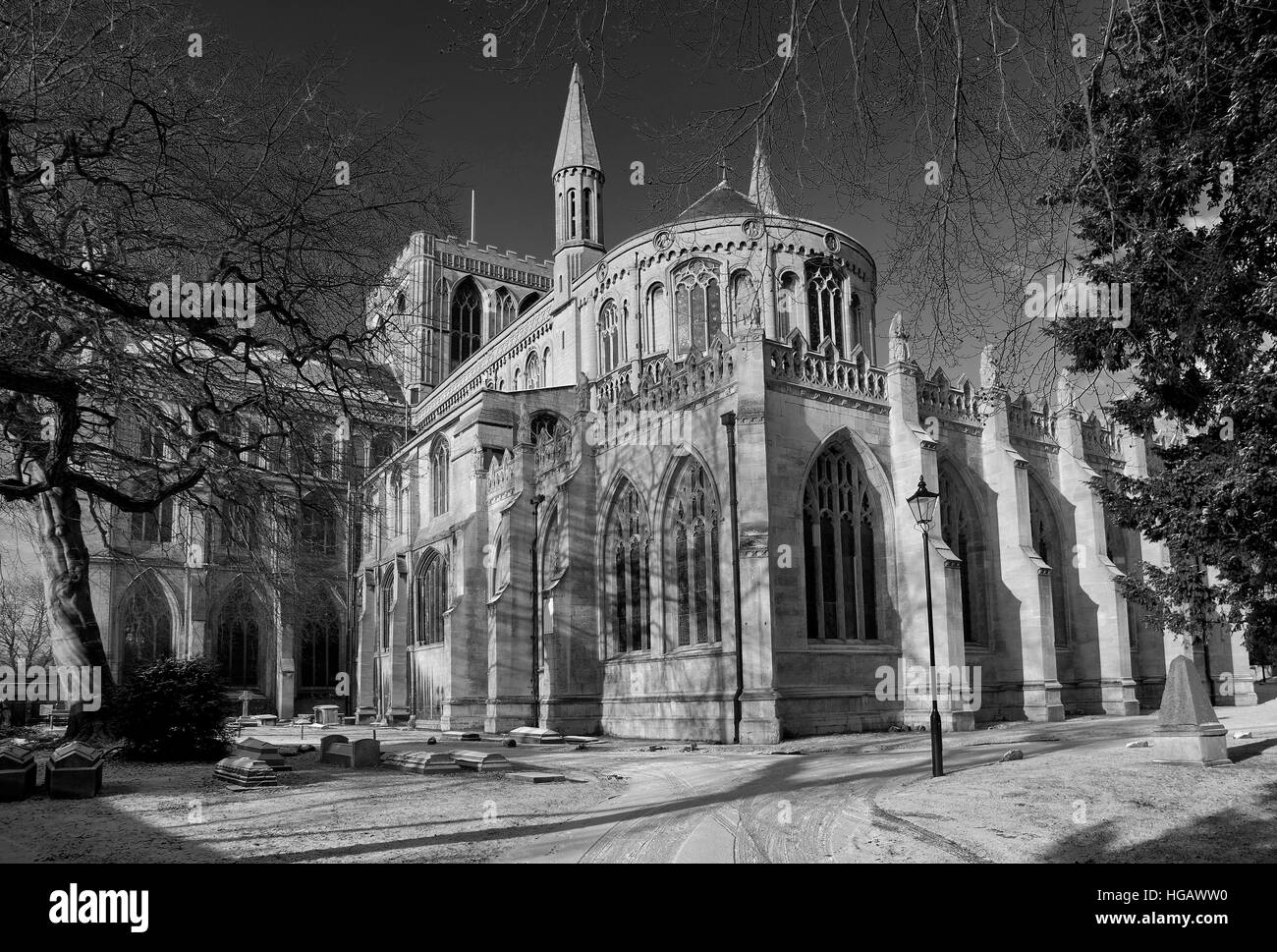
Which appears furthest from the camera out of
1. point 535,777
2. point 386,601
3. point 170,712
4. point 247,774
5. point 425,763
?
point 386,601

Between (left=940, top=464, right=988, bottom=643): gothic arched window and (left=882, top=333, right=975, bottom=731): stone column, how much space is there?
3.80 ft

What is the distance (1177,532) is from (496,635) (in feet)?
68.0

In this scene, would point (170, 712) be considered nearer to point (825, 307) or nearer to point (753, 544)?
point (753, 544)

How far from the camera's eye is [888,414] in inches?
1002

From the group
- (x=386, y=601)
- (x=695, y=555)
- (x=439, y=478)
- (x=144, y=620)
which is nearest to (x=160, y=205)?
(x=695, y=555)

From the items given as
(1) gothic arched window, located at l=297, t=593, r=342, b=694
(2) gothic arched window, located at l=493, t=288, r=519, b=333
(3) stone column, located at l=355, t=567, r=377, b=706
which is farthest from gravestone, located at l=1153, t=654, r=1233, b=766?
(2) gothic arched window, located at l=493, t=288, r=519, b=333

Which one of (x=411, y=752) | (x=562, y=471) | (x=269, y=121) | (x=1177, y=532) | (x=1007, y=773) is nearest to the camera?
(x=269, y=121)

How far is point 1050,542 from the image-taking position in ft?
95.3

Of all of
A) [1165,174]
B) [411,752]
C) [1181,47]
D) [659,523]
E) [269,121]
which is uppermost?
[269,121]

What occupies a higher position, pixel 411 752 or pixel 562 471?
pixel 562 471

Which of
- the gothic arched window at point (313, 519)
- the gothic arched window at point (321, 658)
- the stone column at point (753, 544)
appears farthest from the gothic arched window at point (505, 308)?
the gothic arched window at point (313, 519)

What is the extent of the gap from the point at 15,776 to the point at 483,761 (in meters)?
6.79
